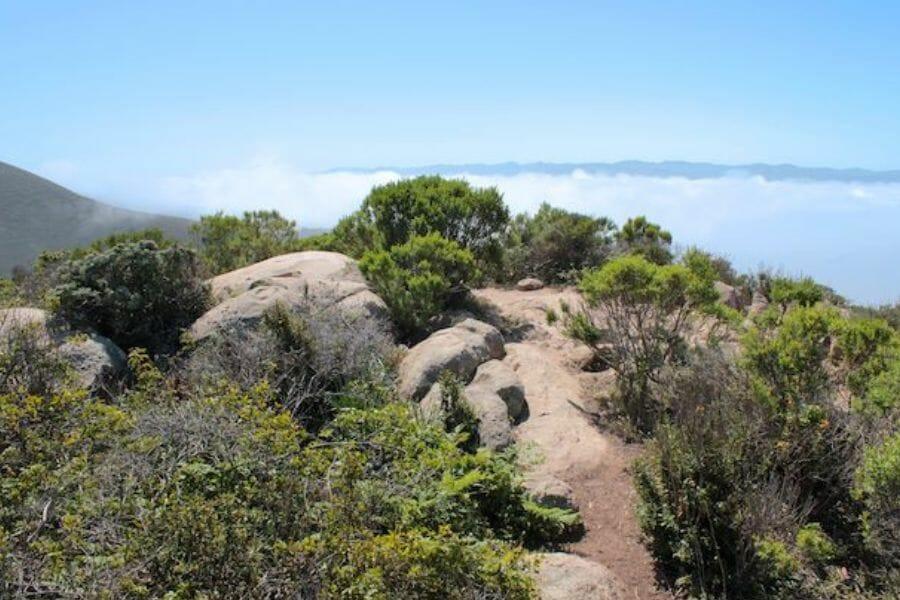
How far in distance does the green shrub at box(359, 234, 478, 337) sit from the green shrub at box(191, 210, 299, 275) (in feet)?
13.3

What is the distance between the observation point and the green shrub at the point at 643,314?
8.28 m

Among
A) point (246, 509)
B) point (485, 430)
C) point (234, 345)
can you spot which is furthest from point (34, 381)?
point (485, 430)

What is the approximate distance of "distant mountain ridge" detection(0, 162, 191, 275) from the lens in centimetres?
2177

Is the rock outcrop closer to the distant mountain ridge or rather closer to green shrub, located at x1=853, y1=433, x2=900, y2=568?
green shrub, located at x1=853, y1=433, x2=900, y2=568

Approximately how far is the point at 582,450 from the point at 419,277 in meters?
4.08

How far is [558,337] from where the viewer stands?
1112 centimetres

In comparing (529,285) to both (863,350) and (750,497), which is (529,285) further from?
(750,497)

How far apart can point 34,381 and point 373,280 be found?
5.25m

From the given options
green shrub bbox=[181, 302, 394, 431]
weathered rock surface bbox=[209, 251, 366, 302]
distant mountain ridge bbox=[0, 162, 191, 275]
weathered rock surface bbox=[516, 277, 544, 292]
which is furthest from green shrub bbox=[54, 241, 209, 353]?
distant mountain ridge bbox=[0, 162, 191, 275]

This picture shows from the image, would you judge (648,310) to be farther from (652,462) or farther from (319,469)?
(319,469)

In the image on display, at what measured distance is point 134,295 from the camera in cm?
961

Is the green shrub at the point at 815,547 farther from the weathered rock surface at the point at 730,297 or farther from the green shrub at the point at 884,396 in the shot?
the weathered rock surface at the point at 730,297

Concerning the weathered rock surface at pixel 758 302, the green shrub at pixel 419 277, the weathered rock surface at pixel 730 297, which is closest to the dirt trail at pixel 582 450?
the green shrub at pixel 419 277

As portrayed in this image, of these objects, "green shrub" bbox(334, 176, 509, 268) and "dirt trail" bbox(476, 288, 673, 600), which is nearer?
"dirt trail" bbox(476, 288, 673, 600)
